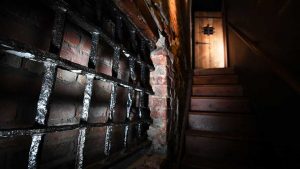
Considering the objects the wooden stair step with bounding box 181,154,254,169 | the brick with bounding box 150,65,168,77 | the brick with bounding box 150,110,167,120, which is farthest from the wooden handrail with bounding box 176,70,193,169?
the brick with bounding box 150,65,168,77

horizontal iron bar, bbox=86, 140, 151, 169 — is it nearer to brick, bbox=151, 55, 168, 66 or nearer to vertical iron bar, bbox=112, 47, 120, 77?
vertical iron bar, bbox=112, 47, 120, 77

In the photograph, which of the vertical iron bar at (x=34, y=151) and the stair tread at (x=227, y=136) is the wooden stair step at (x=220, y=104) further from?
the vertical iron bar at (x=34, y=151)

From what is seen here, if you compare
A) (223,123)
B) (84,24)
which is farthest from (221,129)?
Answer: (84,24)

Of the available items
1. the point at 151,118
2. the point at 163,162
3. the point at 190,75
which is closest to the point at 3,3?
the point at 151,118

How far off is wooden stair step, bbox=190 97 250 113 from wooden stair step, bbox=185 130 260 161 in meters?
0.65

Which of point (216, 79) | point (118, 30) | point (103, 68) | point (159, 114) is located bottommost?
point (159, 114)

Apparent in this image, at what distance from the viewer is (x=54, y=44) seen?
610mm

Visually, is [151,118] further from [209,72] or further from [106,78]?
[209,72]

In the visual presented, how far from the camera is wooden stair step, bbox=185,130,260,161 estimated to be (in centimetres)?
190

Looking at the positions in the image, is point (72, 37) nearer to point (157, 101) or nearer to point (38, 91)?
point (38, 91)

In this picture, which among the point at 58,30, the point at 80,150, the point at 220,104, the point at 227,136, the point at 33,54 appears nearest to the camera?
the point at 33,54

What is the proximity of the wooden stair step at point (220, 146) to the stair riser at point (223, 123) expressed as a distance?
0.27 metres

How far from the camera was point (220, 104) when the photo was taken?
2662 mm

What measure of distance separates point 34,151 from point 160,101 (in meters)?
1.07
